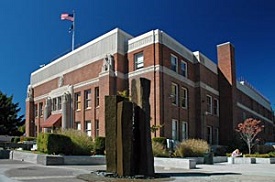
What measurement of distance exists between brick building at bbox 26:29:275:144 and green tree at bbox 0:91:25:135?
1369 centimetres

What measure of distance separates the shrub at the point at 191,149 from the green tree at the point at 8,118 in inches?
1604

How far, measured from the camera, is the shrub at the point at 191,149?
23141 millimetres

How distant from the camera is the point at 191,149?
77.5ft

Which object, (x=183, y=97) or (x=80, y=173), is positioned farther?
(x=183, y=97)

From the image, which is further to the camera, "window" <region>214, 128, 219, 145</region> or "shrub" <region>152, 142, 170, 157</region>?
"window" <region>214, 128, 219, 145</region>

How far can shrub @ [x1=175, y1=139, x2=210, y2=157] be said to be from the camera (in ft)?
75.9

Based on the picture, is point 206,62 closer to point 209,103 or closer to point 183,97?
point 209,103

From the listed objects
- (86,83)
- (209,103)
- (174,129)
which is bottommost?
(174,129)

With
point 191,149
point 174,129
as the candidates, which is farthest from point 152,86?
point 191,149

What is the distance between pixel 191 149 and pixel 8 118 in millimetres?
42836

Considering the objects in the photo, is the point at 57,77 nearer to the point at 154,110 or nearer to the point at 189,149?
the point at 154,110

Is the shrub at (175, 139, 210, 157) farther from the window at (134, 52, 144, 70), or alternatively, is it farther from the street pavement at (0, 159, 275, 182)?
the window at (134, 52, 144, 70)

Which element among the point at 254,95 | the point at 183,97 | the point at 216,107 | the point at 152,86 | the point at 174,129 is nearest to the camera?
the point at 152,86

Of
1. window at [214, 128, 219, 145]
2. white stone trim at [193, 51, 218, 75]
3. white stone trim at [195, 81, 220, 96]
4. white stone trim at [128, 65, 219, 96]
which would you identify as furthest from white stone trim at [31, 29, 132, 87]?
window at [214, 128, 219, 145]
